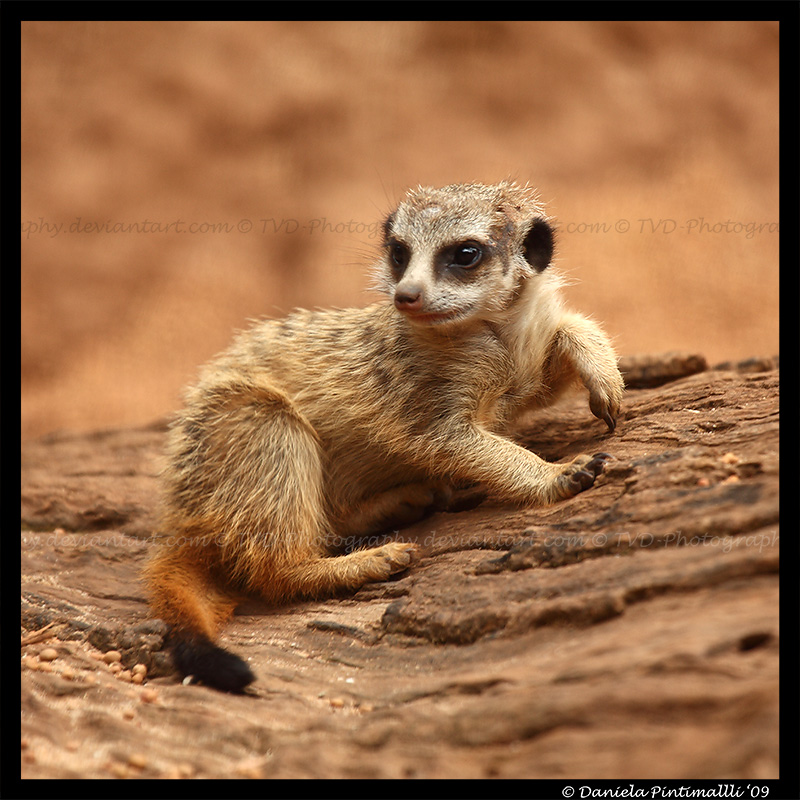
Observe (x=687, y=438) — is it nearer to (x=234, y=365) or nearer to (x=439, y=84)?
(x=234, y=365)

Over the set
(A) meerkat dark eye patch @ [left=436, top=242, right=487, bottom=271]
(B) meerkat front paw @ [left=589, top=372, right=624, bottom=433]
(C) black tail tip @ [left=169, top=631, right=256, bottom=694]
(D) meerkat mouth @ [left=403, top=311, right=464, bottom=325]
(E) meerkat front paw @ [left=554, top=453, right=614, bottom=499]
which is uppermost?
(A) meerkat dark eye patch @ [left=436, top=242, right=487, bottom=271]

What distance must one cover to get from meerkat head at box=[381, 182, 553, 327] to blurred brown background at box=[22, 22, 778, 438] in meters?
5.11

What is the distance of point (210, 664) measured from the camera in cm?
294

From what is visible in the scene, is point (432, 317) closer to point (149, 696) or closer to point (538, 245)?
point (538, 245)

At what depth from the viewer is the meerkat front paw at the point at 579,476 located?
322 cm

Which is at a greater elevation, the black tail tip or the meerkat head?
the meerkat head

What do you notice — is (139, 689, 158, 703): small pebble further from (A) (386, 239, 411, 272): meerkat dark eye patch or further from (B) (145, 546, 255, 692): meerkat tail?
(A) (386, 239, 411, 272): meerkat dark eye patch

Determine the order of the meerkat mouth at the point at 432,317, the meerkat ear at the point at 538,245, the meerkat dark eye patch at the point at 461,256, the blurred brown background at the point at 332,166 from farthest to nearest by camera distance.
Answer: the blurred brown background at the point at 332,166 → the meerkat ear at the point at 538,245 → the meerkat dark eye patch at the point at 461,256 → the meerkat mouth at the point at 432,317

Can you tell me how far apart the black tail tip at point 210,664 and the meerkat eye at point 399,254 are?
1.85 meters

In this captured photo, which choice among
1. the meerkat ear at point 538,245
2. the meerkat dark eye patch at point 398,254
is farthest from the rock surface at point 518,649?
the meerkat dark eye patch at point 398,254

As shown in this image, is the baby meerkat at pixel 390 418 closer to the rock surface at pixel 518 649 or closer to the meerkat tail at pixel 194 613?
the meerkat tail at pixel 194 613

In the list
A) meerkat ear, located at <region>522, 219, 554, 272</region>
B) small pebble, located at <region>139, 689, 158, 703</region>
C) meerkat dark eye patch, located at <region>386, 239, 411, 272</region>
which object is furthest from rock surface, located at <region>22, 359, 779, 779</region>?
meerkat dark eye patch, located at <region>386, 239, 411, 272</region>

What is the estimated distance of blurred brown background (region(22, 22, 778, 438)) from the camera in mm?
8867

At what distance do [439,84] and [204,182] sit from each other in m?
2.97
